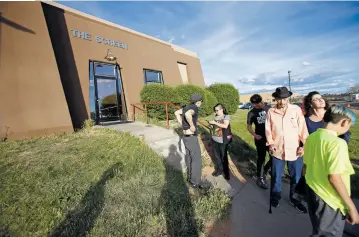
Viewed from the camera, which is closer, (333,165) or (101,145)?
(333,165)

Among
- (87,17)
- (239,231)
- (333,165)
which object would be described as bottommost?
(239,231)

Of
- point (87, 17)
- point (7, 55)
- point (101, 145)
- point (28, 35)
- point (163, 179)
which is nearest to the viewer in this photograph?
point (163, 179)

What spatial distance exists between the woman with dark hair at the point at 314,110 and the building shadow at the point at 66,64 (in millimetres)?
7637

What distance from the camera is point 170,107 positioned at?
10.1 meters

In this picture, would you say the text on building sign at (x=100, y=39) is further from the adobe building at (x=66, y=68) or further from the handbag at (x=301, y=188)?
the handbag at (x=301, y=188)

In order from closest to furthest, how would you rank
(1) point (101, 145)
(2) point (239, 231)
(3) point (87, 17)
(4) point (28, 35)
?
(2) point (239, 231) → (1) point (101, 145) → (4) point (28, 35) → (3) point (87, 17)

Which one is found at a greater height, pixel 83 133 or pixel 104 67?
pixel 104 67

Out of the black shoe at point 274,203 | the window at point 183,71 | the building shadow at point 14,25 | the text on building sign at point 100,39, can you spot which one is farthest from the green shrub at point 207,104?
the black shoe at point 274,203

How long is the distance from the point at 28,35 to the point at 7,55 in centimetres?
93

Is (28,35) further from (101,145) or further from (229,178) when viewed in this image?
(229,178)

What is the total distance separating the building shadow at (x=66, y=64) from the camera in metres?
8.23

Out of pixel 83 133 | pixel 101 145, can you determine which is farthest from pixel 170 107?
pixel 101 145

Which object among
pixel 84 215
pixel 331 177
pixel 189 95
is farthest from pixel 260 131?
pixel 189 95

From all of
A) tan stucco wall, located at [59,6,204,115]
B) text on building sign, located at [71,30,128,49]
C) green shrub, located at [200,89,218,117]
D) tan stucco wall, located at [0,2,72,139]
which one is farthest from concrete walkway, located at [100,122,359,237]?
green shrub, located at [200,89,218,117]
